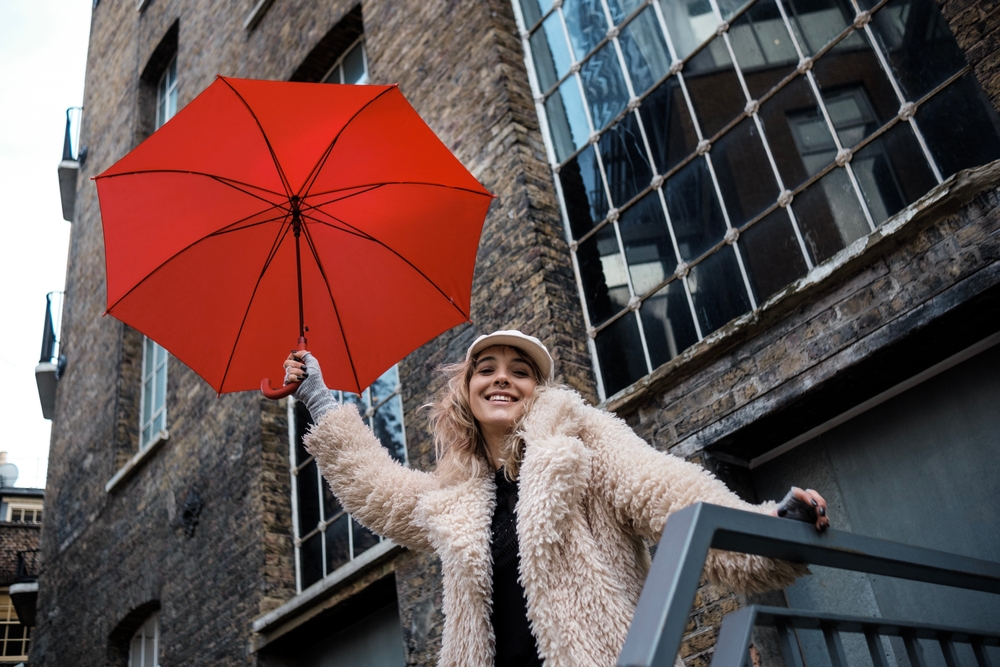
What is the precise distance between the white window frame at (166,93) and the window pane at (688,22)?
788 cm

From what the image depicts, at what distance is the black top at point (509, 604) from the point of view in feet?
6.32

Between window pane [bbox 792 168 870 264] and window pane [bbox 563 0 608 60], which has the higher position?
window pane [bbox 563 0 608 60]

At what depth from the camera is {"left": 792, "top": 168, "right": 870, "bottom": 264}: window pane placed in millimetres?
3627

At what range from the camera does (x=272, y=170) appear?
10.00 ft

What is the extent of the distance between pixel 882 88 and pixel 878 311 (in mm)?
1037

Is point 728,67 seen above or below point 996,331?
above

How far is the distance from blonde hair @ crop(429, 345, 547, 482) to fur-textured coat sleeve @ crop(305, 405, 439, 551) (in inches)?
3.6

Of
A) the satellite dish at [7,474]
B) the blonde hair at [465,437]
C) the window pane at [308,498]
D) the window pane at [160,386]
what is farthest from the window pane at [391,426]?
the satellite dish at [7,474]

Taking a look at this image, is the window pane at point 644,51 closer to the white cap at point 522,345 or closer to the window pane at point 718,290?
the window pane at point 718,290

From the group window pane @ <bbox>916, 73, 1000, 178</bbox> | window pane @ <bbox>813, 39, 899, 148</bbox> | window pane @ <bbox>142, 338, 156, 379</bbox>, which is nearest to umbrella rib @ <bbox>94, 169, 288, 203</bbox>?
window pane @ <bbox>813, 39, 899, 148</bbox>

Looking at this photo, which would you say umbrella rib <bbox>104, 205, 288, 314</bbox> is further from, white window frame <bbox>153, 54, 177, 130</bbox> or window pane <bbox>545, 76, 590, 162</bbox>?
white window frame <bbox>153, 54, 177, 130</bbox>

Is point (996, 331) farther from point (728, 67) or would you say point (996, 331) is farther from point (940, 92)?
point (728, 67)

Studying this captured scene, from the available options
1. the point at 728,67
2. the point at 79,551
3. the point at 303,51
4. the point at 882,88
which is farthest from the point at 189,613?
the point at 882,88

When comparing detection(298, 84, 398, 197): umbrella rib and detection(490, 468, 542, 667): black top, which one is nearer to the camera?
detection(490, 468, 542, 667): black top
